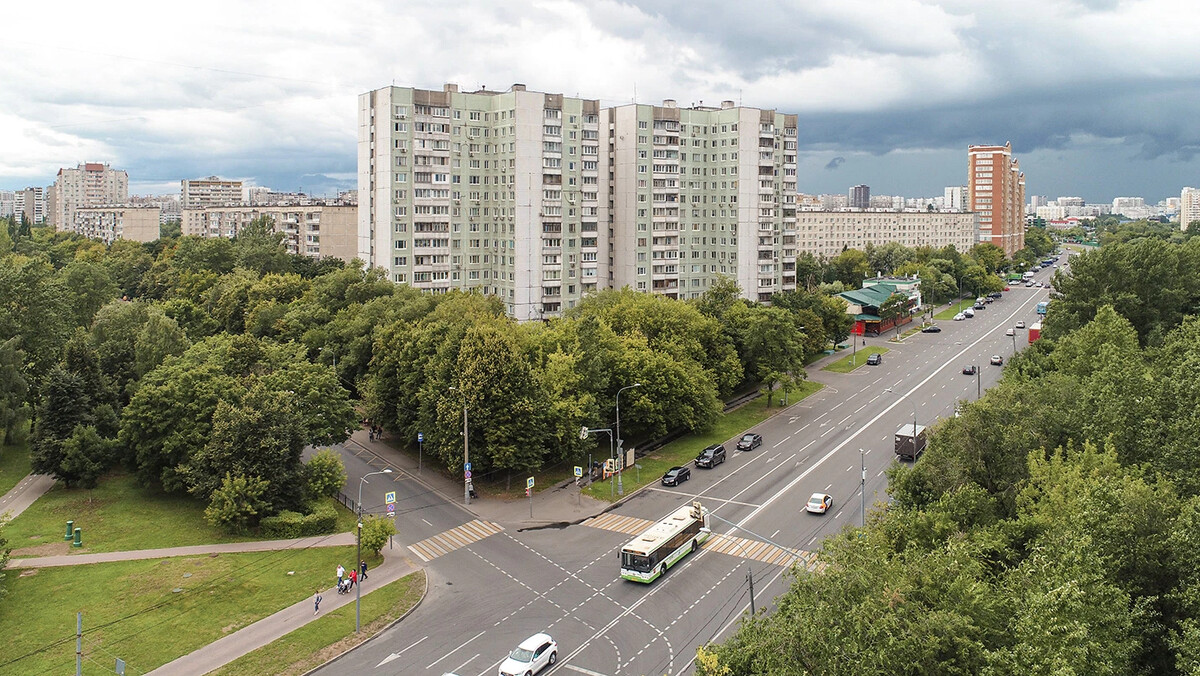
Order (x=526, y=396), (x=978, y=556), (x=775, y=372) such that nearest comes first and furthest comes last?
(x=978, y=556) → (x=526, y=396) → (x=775, y=372)

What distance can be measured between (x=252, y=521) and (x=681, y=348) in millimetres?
35485

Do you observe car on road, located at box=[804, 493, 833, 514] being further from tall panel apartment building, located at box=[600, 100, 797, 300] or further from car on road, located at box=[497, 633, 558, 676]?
tall panel apartment building, located at box=[600, 100, 797, 300]

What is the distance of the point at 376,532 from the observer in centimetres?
4328

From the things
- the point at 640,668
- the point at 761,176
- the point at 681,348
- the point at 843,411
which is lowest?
the point at 640,668

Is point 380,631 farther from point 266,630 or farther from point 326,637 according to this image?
point 266,630

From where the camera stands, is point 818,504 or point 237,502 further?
point 818,504

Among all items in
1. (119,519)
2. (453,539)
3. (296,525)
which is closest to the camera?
(453,539)

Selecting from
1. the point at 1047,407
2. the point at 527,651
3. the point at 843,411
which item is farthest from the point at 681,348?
the point at 527,651

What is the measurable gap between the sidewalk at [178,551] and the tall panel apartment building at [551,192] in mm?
48388

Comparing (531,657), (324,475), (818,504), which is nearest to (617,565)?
(531,657)

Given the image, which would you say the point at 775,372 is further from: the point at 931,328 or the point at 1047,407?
the point at 931,328

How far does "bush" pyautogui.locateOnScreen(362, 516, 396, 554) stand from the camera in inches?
1702

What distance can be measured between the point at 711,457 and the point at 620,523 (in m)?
13.1

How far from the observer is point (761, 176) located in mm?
107312
